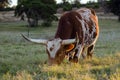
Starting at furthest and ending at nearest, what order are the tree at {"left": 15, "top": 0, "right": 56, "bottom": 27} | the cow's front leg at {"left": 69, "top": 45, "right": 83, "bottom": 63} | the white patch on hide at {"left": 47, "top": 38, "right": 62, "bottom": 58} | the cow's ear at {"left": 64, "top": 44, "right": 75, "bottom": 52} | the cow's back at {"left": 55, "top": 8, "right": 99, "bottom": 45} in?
the tree at {"left": 15, "top": 0, "right": 56, "bottom": 27}, the cow's front leg at {"left": 69, "top": 45, "right": 83, "bottom": 63}, the cow's back at {"left": 55, "top": 8, "right": 99, "bottom": 45}, the cow's ear at {"left": 64, "top": 44, "right": 75, "bottom": 52}, the white patch on hide at {"left": 47, "top": 38, "right": 62, "bottom": 58}

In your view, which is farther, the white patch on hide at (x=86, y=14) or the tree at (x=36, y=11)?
the tree at (x=36, y=11)

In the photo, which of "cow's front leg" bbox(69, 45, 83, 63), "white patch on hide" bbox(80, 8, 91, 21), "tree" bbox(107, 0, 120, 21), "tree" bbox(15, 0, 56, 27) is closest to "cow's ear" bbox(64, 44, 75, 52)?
"cow's front leg" bbox(69, 45, 83, 63)

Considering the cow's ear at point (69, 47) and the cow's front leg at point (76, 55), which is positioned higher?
the cow's ear at point (69, 47)

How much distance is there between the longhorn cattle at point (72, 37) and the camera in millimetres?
10812

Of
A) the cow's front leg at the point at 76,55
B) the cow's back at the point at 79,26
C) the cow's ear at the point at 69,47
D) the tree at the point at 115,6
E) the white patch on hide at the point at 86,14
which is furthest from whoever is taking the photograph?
the tree at the point at 115,6

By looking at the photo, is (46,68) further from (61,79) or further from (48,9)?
(48,9)

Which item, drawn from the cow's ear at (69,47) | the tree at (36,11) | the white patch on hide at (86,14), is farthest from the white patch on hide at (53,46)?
the tree at (36,11)

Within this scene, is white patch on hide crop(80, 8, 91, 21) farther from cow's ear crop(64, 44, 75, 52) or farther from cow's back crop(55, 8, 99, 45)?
cow's ear crop(64, 44, 75, 52)

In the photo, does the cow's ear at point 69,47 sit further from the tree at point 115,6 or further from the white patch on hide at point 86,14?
the tree at point 115,6

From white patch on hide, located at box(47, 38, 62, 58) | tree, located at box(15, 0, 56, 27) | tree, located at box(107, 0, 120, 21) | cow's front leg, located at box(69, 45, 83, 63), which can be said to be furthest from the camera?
tree, located at box(107, 0, 120, 21)

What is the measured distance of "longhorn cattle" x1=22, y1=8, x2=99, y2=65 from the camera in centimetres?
1081

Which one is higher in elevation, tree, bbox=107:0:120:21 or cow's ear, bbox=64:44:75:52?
cow's ear, bbox=64:44:75:52

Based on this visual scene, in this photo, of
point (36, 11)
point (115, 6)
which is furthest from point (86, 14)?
point (115, 6)

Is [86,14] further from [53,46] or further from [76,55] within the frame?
[53,46]
